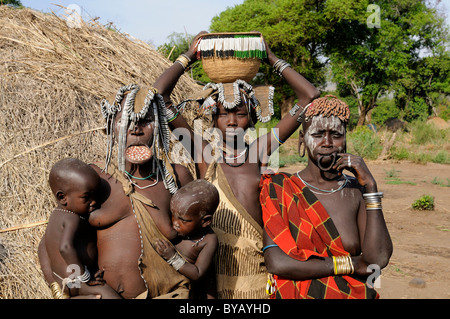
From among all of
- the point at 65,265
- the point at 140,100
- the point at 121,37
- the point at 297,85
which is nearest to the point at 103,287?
the point at 65,265

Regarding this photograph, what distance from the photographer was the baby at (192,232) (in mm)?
2154

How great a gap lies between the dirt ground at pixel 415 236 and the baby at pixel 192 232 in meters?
2.35

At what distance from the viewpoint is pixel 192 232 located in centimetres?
224

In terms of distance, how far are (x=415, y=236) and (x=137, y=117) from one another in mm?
5949

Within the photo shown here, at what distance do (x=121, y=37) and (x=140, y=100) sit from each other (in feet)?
9.74

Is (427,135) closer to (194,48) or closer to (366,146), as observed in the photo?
(366,146)

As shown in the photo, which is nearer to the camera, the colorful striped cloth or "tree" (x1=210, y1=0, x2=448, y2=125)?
the colorful striped cloth

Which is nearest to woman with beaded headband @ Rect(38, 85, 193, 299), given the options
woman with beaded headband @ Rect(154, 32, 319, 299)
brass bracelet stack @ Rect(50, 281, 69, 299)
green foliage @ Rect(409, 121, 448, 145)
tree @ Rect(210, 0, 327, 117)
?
brass bracelet stack @ Rect(50, 281, 69, 299)

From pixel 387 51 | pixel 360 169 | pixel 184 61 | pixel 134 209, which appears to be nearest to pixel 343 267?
pixel 360 169

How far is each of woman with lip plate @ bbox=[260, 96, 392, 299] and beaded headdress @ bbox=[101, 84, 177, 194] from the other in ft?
2.04

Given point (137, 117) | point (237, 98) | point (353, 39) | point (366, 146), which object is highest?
point (353, 39)

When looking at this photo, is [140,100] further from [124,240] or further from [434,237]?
[434,237]

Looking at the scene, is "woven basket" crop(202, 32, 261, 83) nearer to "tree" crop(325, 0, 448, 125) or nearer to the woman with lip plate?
the woman with lip plate

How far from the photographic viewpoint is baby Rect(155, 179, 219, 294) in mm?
2154
